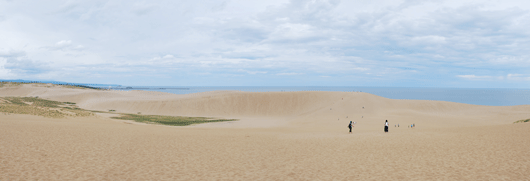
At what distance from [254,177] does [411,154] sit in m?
8.08

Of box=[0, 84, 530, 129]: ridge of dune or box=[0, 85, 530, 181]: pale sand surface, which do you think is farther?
box=[0, 84, 530, 129]: ridge of dune

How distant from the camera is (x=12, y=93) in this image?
95.0 meters

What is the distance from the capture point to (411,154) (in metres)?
14.2

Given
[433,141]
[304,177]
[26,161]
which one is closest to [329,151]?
[304,177]

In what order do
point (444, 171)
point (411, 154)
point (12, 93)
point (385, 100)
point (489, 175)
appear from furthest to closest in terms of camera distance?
point (12, 93) < point (385, 100) < point (411, 154) < point (444, 171) < point (489, 175)

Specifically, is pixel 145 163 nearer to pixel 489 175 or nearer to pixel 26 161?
pixel 26 161

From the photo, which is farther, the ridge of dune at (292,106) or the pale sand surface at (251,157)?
the ridge of dune at (292,106)

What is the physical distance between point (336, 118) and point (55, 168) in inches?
1421

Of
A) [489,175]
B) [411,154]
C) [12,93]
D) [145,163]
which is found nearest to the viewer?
[489,175]

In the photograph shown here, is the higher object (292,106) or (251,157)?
(292,106)

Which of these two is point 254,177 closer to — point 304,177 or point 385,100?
point 304,177

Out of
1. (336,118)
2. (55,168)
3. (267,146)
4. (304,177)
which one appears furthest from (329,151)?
(336,118)

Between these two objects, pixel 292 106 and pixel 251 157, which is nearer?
pixel 251 157

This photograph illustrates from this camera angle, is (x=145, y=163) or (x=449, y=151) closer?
(x=145, y=163)
